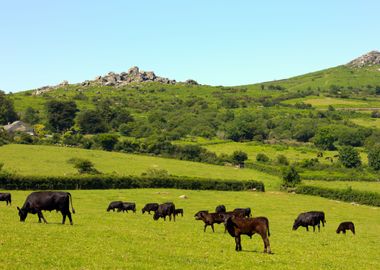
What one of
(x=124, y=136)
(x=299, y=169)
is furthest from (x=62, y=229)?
(x=124, y=136)

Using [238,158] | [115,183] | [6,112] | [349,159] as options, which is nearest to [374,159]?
[349,159]

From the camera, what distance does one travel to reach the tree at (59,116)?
18888cm

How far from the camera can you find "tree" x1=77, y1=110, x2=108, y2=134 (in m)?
182

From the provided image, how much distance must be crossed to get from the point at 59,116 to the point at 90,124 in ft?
50.0

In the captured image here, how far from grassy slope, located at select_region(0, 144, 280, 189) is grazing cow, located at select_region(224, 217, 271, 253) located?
74609 mm

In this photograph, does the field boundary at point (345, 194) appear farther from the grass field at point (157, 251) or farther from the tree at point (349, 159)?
the grass field at point (157, 251)

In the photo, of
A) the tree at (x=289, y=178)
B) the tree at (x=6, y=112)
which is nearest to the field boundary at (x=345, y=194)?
the tree at (x=289, y=178)

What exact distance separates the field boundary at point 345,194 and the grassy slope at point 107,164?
909cm

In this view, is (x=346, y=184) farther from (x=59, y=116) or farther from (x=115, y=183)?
(x=59, y=116)

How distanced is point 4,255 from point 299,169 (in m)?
116

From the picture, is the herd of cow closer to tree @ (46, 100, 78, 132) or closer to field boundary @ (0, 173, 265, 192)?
field boundary @ (0, 173, 265, 192)

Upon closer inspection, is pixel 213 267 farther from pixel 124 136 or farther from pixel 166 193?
pixel 124 136

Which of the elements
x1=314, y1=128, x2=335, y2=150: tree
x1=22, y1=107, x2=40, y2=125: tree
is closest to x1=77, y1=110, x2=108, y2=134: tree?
x1=22, y1=107, x2=40, y2=125: tree

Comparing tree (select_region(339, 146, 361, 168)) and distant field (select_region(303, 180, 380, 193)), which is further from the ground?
tree (select_region(339, 146, 361, 168))
